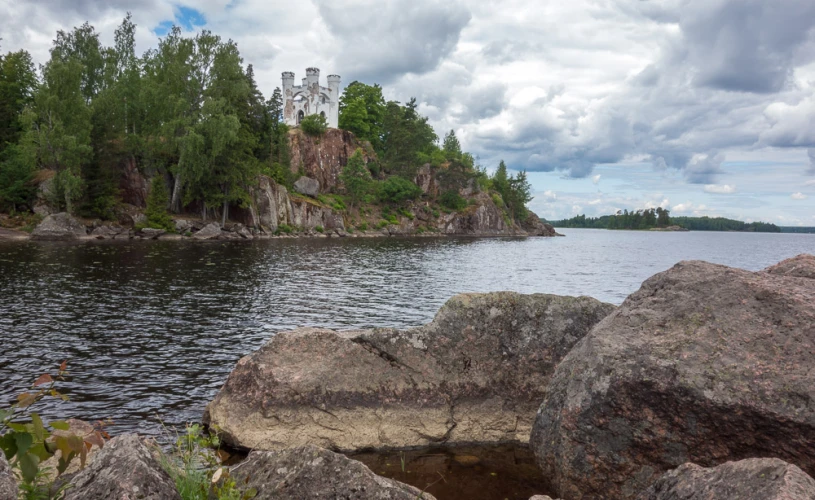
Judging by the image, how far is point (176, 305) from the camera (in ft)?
79.8

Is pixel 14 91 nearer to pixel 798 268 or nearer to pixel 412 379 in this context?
pixel 412 379

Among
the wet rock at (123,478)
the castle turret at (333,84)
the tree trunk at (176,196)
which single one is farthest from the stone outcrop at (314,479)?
the castle turret at (333,84)

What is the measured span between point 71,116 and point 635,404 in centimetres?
7414

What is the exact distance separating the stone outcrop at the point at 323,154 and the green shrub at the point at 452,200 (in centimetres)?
2894

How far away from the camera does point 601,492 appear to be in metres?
6.74

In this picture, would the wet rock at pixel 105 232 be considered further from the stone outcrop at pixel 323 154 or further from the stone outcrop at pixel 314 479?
the stone outcrop at pixel 314 479

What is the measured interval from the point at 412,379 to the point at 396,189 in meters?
113

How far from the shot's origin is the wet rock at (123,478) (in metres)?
4.29

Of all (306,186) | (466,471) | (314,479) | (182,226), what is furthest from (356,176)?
(314,479)

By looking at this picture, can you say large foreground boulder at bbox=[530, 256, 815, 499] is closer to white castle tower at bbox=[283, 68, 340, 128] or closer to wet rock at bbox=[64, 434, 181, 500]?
wet rock at bbox=[64, 434, 181, 500]

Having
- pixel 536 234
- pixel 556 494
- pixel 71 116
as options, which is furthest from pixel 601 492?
pixel 536 234

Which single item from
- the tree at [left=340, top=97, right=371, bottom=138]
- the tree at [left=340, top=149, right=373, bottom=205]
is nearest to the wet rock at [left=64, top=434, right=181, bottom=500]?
the tree at [left=340, top=149, right=373, bottom=205]

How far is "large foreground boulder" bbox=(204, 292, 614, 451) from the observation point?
33.7 feet

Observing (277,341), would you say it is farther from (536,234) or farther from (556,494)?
(536,234)
